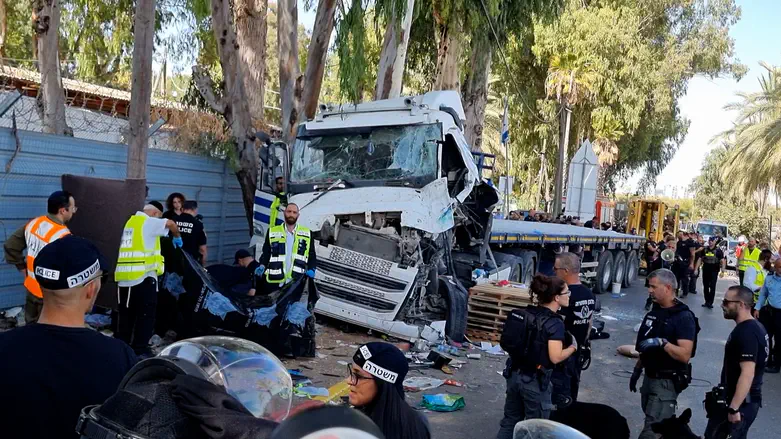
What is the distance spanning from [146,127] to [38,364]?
6.35 metres

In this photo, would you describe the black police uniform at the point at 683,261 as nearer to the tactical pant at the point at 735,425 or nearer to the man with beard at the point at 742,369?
the man with beard at the point at 742,369

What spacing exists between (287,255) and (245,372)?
6.66m

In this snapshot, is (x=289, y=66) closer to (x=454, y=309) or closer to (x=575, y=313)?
(x=454, y=309)

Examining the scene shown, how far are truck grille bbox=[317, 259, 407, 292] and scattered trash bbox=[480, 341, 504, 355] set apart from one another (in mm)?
1586

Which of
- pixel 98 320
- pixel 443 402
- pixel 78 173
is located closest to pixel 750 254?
pixel 443 402

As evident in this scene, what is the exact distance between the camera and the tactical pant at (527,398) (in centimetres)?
503

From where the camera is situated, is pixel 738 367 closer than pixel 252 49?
Yes

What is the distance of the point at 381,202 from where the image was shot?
965 cm

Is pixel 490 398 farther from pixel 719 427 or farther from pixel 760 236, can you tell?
pixel 760 236

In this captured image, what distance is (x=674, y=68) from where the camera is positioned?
37.1m

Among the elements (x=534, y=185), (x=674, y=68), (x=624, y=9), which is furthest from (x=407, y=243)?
(x=534, y=185)

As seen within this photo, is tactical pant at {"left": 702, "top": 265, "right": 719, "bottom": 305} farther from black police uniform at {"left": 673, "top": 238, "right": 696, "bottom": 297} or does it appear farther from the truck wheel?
the truck wheel

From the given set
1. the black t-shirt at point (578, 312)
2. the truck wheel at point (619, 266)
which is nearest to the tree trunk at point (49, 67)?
the black t-shirt at point (578, 312)

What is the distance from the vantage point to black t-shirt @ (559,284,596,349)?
19.4 ft
